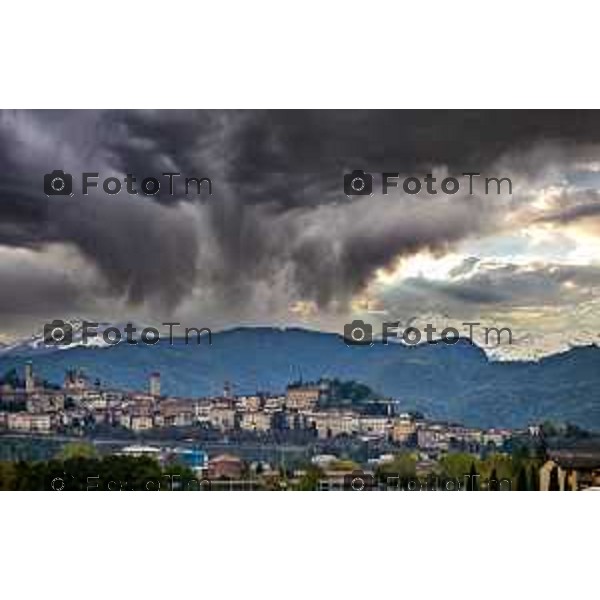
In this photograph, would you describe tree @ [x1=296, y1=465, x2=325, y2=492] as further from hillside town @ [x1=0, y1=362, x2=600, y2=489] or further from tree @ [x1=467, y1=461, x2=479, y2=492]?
tree @ [x1=467, y1=461, x2=479, y2=492]

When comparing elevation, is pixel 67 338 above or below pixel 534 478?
above

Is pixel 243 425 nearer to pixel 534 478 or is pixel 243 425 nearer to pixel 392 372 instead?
pixel 392 372

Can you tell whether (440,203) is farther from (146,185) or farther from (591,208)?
(146,185)

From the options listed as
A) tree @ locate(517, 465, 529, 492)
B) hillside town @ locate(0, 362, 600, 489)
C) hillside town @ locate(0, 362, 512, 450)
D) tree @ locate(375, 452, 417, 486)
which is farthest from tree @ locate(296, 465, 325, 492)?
tree @ locate(517, 465, 529, 492)

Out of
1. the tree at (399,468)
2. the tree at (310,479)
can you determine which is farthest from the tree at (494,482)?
the tree at (310,479)

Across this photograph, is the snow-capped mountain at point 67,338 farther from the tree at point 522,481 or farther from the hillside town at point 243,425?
the tree at point 522,481
